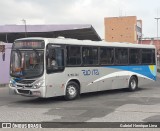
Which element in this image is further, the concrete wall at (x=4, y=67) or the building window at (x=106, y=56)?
the concrete wall at (x=4, y=67)

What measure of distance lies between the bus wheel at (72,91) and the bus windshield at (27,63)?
1.80m

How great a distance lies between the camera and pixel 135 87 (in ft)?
71.0

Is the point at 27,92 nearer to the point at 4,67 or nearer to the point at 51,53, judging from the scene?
the point at 51,53

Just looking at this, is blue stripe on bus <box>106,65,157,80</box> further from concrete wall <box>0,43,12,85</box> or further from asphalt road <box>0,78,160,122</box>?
concrete wall <box>0,43,12,85</box>

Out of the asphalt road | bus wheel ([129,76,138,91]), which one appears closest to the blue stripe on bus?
bus wheel ([129,76,138,91])

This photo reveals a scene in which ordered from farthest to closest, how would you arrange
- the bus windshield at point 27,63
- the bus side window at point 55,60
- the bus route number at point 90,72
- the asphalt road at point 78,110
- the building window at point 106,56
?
the building window at point 106,56
the bus route number at point 90,72
the bus side window at point 55,60
the bus windshield at point 27,63
the asphalt road at point 78,110

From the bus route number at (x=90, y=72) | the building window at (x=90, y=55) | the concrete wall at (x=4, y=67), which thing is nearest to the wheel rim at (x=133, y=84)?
the bus route number at (x=90, y=72)

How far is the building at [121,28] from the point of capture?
12599 cm

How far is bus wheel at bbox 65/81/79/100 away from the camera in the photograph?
16.5 m

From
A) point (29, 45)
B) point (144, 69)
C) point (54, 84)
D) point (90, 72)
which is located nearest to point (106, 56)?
point (90, 72)

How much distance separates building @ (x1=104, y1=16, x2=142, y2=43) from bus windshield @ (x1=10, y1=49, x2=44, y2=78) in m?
110

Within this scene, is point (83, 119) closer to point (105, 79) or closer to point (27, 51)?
point (27, 51)

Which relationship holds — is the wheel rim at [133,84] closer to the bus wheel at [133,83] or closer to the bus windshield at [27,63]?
the bus wheel at [133,83]

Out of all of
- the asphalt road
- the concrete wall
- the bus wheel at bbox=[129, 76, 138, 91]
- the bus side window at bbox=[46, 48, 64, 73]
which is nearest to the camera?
the asphalt road
